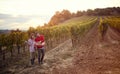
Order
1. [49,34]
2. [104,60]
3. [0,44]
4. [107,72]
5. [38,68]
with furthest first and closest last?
[49,34]
[0,44]
[104,60]
[38,68]
[107,72]

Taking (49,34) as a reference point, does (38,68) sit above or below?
below

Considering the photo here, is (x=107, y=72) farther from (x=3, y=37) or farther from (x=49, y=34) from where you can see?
(x=49, y=34)

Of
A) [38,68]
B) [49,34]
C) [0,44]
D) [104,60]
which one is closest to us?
[38,68]

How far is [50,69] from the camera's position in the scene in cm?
984

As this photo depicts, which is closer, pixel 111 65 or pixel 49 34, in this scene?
pixel 111 65

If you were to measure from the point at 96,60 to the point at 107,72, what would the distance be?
8.30 ft

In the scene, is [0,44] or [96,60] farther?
[0,44]

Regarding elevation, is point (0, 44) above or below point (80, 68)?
above

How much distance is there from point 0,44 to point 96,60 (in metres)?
8.13

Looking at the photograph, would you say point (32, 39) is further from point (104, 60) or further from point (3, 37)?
point (3, 37)

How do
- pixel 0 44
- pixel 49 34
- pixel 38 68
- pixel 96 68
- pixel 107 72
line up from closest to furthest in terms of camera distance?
pixel 107 72, pixel 96 68, pixel 38 68, pixel 0 44, pixel 49 34

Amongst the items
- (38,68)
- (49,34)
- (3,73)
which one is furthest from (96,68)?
(49,34)

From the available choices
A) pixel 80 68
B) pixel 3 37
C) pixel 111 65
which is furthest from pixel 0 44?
pixel 111 65

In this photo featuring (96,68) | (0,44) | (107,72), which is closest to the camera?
(107,72)
